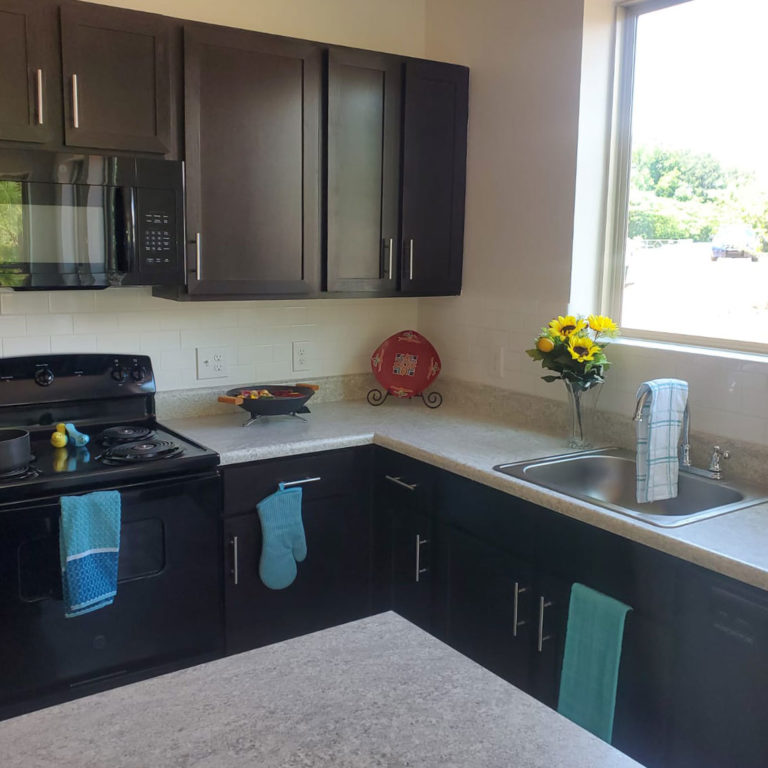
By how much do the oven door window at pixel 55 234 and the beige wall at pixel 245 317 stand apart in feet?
1.16

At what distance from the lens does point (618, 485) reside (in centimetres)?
250

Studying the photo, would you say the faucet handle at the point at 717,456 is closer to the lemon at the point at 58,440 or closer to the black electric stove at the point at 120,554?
the black electric stove at the point at 120,554

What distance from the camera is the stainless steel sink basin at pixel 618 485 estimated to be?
2139 mm

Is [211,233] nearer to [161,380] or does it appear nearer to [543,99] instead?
[161,380]

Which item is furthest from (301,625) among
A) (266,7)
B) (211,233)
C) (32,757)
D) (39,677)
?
(266,7)

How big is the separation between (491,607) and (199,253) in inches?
55.9

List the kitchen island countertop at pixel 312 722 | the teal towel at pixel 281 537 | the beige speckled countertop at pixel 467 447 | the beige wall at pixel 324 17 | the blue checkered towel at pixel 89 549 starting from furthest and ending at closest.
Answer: the beige wall at pixel 324 17
the teal towel at pixel 281 537
the blue checkered towel at pixel 89 549
the beige speckled countertop at pixel 467 447
the kitchen island countertop at pixel 312 722

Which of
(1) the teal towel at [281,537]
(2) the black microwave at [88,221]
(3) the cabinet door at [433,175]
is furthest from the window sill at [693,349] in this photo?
(2) the black microwave at [88,221]

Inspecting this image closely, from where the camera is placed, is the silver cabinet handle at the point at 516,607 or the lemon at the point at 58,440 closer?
the silver cabinet handle at the point at 516,607

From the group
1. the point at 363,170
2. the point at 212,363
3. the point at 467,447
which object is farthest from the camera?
the point at 212,363

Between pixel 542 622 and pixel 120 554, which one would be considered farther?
pixel 120 554

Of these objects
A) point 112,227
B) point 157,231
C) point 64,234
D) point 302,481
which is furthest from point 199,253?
point 302,481

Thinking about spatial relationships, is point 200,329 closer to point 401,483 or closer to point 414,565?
point 401,483

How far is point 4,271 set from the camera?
7.39 ft
